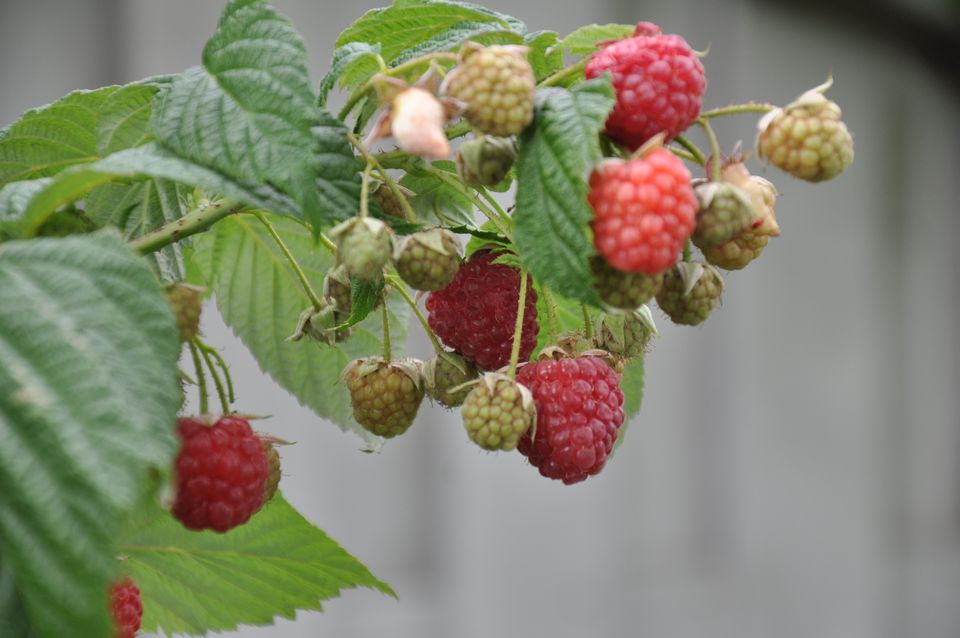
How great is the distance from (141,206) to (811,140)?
36cm

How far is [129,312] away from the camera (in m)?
0.47

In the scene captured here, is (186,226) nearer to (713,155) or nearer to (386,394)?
(386,394)

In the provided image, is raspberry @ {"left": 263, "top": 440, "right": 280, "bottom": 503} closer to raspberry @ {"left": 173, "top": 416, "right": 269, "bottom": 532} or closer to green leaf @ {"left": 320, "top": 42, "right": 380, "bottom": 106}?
raspberry @ {"left": 173, "top": 416, "right": 269, "bottom": 532}

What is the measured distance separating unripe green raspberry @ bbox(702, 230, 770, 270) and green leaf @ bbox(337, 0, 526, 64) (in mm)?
164

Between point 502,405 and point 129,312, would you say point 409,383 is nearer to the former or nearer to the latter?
point 502,405

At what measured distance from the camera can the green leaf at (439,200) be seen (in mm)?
711

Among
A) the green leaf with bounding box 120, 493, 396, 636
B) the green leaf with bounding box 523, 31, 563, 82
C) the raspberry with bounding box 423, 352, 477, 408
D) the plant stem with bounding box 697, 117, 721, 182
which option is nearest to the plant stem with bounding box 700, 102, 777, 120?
the plant stem with bounding box 697, 117, 721, 182

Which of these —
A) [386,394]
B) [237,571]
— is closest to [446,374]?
[386,394]

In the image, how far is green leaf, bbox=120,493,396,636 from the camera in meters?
0.80

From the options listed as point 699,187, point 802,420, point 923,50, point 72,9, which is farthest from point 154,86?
point 923,50

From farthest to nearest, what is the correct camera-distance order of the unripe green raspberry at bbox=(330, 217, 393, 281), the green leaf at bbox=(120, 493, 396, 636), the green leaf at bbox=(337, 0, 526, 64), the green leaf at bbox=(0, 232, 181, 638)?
the green leaf at bbox=(120, 493, 396, 636)
the green leaf at bbox=(337, 0, 526, 64)
the unripe green raspberry at bbox=(330, 217, 393, 281)
the green leaf at bbox=(0, 232, 181, 638)

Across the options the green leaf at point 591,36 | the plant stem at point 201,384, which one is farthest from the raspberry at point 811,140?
the plant stem at point 201,384

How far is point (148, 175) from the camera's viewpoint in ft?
1.76

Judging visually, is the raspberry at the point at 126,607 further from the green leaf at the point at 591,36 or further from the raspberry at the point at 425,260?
the green leaf at the point at 591,36
